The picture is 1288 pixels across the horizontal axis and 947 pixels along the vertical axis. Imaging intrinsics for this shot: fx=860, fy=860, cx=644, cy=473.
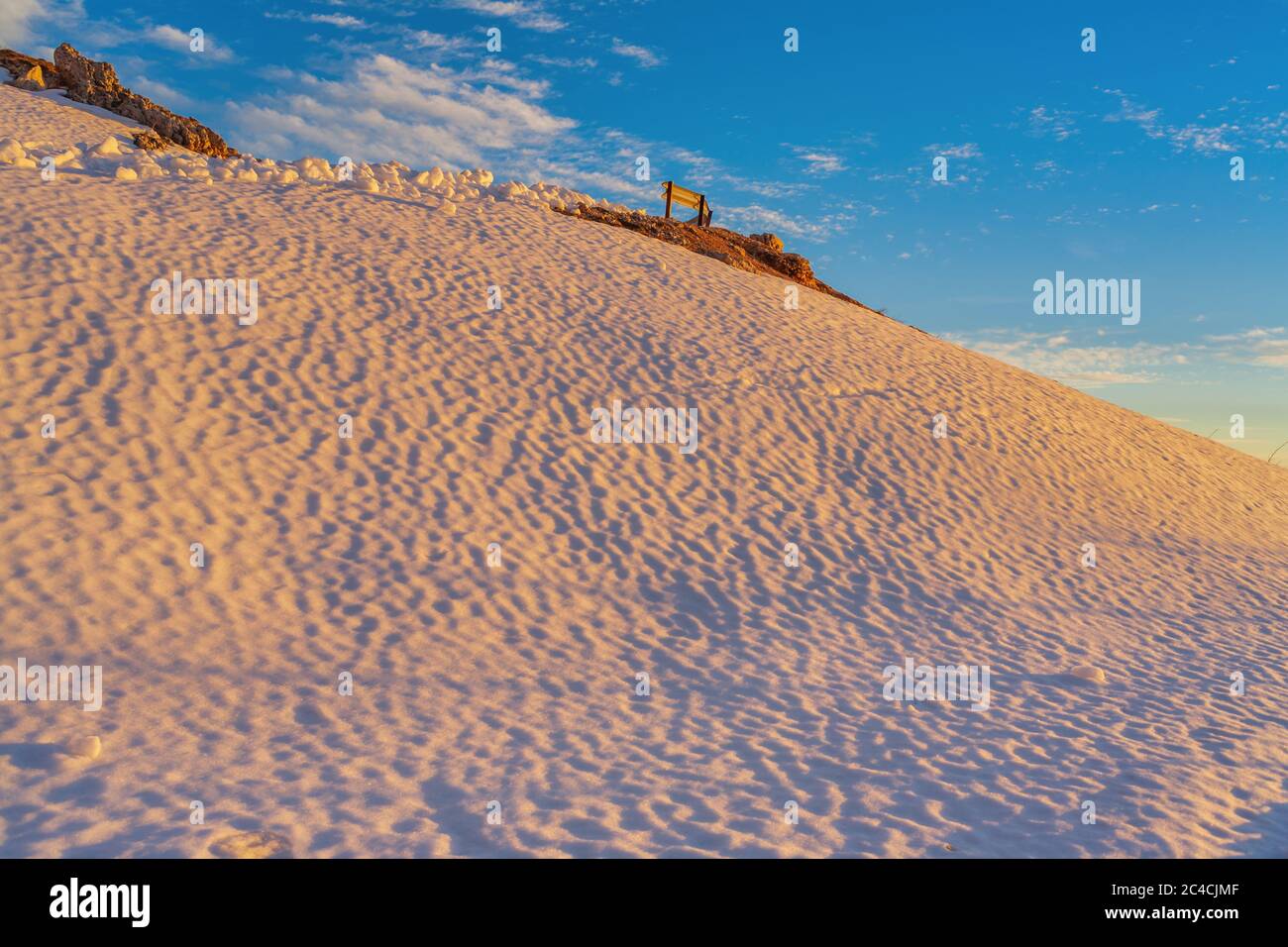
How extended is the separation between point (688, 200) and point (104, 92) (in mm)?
21519

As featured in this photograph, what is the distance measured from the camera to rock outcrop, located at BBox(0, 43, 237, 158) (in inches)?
1098

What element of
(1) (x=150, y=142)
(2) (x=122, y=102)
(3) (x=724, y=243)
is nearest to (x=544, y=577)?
(3) (x=724, y=243)

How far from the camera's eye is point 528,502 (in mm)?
11125

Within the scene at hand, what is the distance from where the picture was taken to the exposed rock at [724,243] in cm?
2433

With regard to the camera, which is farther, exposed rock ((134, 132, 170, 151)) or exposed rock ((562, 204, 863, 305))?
exposed rock ((562, 204, 863, 305))

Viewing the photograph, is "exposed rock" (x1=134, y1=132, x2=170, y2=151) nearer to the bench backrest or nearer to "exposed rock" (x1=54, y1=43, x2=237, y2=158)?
"exposed rock" (x1=54, y1=43, x2=237, y2=158)

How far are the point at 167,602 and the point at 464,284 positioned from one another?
986cm

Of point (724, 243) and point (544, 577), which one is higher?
point (724, 243)

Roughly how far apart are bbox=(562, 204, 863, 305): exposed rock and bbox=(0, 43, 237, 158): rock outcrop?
1324 centimetres

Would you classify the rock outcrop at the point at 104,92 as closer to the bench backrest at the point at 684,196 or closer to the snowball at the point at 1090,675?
the bench backrest at the point at 684,196

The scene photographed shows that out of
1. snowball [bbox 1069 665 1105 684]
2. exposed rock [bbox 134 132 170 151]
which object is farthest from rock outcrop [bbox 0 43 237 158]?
snowball [bbox 1069 665 1105 684]

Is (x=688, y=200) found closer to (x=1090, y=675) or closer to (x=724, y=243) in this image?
(x=724, y=243)

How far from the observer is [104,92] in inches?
1211
